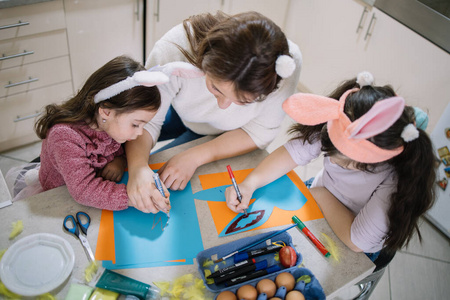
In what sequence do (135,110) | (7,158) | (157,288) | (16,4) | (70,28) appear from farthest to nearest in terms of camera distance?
1. (7,158)
2. (70,28)
3. (16,4)
4. (135,110)
5. (157,288)

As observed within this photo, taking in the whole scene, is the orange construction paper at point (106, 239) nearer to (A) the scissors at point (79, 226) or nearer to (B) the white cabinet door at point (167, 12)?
(A) the scissors at point (79, 226)

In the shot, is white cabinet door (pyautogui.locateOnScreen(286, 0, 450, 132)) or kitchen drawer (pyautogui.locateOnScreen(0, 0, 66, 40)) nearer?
kitchen drawer (pyautogui.locateOnScreen(0, 0, 66, 40))

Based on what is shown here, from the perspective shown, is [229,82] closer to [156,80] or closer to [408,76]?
[156,80]

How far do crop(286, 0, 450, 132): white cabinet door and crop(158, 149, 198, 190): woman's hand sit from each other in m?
1.45

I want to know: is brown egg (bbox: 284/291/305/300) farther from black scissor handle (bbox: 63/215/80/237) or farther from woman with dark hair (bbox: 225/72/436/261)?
black scissor handle (bbox: 63/215/80/237)

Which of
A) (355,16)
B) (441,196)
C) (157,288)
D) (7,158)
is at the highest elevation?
(355,16)

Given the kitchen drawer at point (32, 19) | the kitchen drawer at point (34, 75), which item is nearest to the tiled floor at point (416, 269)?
the kitchen drawer at point (34, 75)

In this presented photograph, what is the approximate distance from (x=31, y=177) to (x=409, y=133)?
120cm

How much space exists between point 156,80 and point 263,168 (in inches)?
17.8

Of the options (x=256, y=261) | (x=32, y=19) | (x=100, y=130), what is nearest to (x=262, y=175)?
(x=256, y=261)

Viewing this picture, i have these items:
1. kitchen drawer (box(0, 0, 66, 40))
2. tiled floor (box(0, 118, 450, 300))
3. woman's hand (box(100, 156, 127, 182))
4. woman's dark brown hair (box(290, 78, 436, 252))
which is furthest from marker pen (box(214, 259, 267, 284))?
kitchen drawer (box(0, 0, 66, 40))

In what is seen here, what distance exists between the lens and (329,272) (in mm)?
1027

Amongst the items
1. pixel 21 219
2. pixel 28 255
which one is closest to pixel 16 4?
pixel 21 219

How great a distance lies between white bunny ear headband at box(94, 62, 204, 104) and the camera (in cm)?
98
